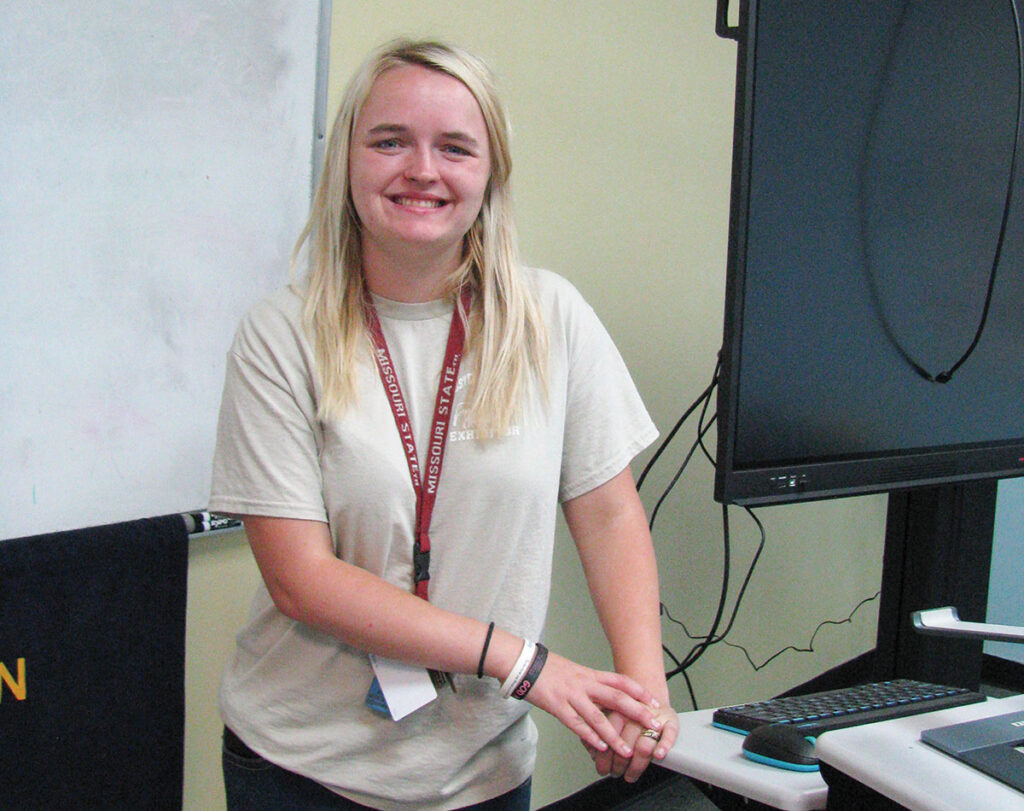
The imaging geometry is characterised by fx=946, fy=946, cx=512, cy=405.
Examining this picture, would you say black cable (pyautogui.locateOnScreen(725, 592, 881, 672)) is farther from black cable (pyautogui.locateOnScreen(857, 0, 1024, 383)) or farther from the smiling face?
the smiling face

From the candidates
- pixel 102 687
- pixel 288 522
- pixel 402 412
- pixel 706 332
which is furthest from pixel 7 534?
pixel 706 332

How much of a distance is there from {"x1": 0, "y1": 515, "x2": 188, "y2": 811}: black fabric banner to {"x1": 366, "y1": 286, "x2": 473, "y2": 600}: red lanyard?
1.68 ft

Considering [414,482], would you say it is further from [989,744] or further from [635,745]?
[989,744]

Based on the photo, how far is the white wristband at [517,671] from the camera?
3.48 feet

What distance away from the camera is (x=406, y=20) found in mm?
1690

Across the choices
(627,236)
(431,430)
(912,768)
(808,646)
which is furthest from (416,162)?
(808,646)

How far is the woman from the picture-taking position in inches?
41.8

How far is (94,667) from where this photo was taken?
4.48ft

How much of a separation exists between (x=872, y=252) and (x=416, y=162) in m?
0.70

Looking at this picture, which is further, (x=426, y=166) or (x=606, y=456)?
(x=606, y=456)

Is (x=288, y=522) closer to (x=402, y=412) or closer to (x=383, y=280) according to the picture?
(x=402, y=412)

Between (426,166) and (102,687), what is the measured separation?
891 millimetres

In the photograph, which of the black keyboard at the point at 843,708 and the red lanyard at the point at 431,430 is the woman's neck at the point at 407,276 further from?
the black keyboard at the point at 843,708

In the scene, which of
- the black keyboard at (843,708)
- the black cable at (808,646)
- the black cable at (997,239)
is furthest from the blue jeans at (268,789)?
the black cable at (808,646)
